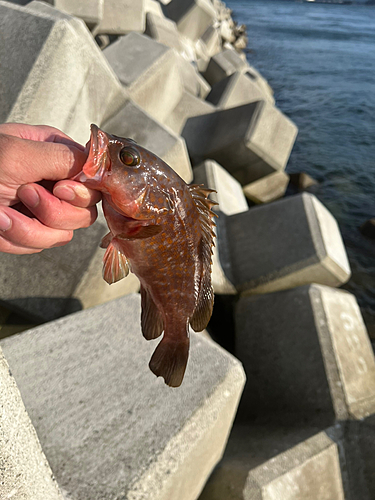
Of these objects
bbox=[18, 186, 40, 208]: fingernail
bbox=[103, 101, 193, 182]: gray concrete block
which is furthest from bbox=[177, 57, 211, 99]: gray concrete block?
bbox=[18, 186, 40, 208]: fingernail

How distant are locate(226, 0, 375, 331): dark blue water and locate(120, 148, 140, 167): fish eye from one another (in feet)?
15.7

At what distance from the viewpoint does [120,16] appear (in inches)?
213

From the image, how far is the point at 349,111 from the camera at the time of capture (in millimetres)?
11203

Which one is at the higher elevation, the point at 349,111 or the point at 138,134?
the point at 138,134

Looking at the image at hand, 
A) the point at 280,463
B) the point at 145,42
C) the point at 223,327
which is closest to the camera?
the point at 280,463

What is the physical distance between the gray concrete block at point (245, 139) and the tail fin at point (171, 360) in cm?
424

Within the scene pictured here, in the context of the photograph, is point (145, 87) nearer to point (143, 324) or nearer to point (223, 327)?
point (223, 327)

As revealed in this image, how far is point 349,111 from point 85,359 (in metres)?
11.7

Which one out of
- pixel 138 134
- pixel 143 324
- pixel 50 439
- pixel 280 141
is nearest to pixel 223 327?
pixel 138 134

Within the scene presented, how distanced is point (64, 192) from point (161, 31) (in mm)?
6560

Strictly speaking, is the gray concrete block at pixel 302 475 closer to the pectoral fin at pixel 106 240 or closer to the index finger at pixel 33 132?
the pectoral fin at pixel 106 240

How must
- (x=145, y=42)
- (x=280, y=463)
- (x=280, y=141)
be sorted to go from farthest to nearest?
(x=280, y=141), (x=145, y=42), (x=280, y=463)

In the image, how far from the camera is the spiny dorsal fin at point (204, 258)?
1.16m

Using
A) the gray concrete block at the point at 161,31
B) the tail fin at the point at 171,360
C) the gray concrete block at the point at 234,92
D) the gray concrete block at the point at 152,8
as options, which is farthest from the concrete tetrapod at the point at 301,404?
the gray concrete block at the point at 152,8
